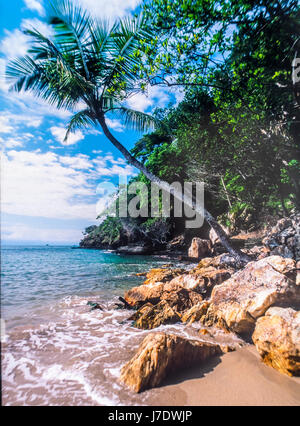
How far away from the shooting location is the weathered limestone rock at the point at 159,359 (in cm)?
196

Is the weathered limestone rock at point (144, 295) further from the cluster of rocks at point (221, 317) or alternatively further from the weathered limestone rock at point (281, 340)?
the weathered limestone rock at point (281, 340)

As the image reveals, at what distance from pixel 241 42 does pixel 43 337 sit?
856 centimetres

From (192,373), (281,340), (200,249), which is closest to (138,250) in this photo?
(200,249)

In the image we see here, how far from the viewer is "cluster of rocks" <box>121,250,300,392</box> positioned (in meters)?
2.08

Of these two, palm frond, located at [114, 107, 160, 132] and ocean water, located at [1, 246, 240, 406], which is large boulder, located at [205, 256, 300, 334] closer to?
ocean water, located at [1, 246, 240, 406]

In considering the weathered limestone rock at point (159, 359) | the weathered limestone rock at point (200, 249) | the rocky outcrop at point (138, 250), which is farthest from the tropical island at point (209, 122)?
the rocky outcrop at point (138, 250)

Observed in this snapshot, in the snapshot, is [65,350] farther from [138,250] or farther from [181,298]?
[138,250]

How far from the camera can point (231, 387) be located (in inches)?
77.4

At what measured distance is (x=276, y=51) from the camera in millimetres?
5148

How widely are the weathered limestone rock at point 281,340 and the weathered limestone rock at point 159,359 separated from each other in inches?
28.7

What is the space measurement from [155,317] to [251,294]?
6.57 ft

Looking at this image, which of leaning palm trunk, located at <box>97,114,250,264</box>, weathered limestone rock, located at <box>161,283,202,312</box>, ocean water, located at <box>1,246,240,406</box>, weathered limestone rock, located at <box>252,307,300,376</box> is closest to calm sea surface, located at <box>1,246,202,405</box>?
ocean water, located at <box>1,246,240,406</box>

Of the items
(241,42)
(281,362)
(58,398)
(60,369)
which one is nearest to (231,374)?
(281,362)

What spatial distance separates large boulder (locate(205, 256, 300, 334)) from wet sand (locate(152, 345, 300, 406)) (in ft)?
2.20
